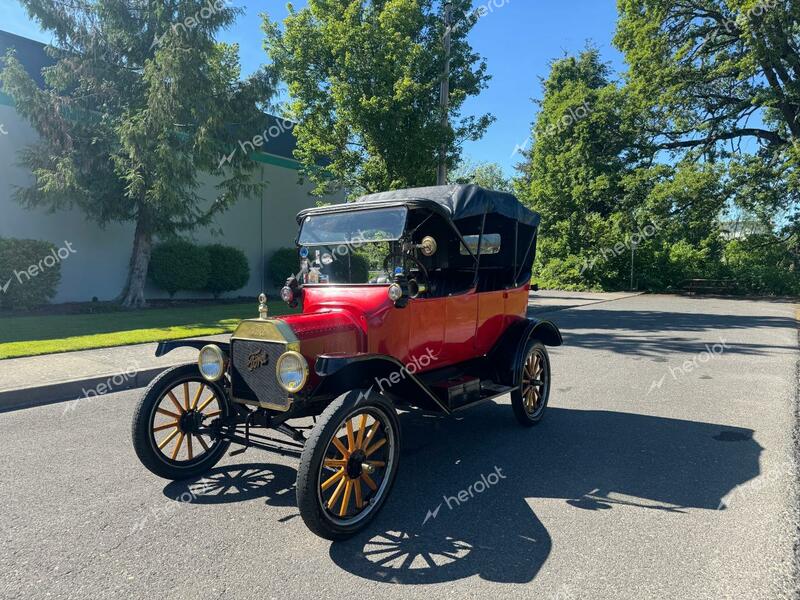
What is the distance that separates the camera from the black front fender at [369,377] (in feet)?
11.1

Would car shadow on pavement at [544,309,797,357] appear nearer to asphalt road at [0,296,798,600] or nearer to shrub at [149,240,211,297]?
asphalt road at [0,296,798,600]

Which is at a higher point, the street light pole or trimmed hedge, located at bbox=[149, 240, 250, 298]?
the street light pole

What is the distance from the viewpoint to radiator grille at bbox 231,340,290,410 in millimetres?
3691

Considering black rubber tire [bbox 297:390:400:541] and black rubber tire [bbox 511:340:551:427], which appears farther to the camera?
black rubber tire [bbox 511:340:551:427]

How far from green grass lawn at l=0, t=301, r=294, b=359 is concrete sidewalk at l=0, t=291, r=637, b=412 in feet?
1.72

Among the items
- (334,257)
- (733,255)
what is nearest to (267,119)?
(334,257)

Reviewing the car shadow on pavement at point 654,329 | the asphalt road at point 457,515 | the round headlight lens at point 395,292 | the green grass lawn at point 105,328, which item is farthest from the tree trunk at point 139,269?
the round headlight lens at point 395,292

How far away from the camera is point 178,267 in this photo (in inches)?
655

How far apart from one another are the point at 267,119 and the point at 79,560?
15.3 meters

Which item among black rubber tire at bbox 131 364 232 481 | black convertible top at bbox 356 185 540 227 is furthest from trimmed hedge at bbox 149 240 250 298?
black rubber tire at bbox 131 364 232 481

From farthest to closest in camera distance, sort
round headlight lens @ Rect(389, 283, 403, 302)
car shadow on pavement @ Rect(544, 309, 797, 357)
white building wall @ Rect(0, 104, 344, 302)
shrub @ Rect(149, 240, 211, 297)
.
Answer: shrub @ Rect(149, 240, 211, 297)
white building wall @ Rect(0, 104, 344, 302)
car shadow on pavement @ Rect(544, 309, 797, 357)
round headlight lens @ Rect(389, 283, 403, 302)

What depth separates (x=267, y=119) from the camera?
16359 mm

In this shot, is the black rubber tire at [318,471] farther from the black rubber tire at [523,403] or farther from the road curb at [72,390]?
the road curb at [72,390]

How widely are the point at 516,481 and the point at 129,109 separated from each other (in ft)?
47.0
